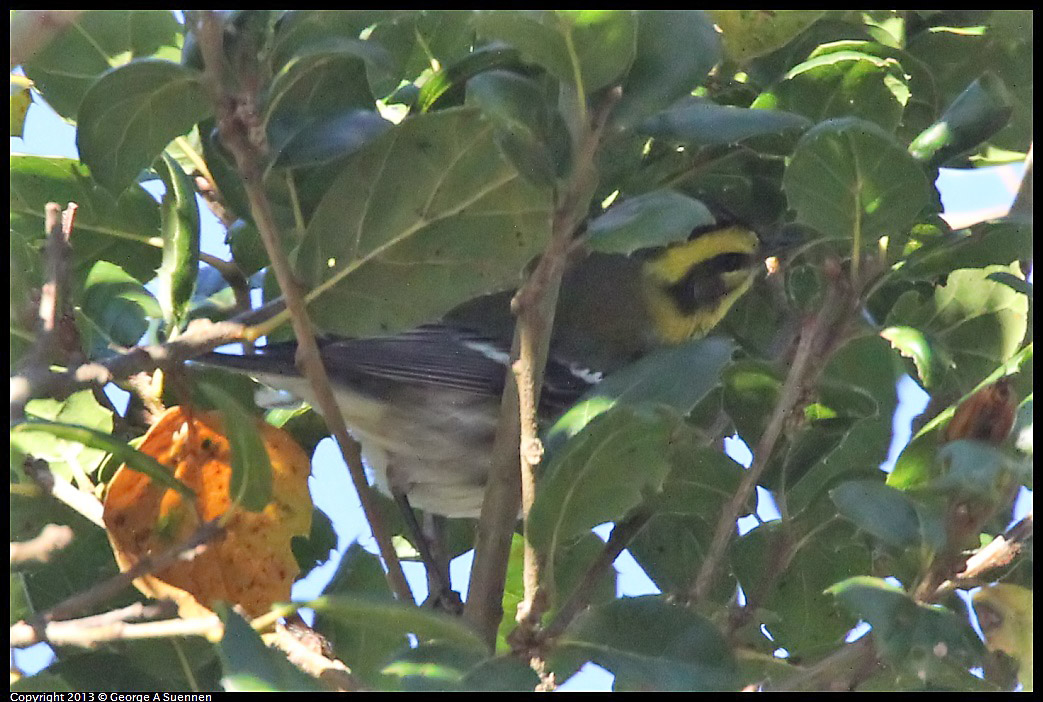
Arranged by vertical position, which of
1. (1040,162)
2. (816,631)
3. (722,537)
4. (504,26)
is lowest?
(816,631)

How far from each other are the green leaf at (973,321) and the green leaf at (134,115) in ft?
4.99

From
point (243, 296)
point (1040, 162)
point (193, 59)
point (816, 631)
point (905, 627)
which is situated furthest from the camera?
point (243, 296)

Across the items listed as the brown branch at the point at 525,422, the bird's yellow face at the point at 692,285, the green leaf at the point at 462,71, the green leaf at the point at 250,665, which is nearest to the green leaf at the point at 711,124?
the brown branch at the point at 525,422

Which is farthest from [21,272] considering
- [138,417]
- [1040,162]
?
[1040,162]

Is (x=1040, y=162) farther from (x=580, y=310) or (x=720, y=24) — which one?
(x=580, y=310)

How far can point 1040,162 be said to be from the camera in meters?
2.38

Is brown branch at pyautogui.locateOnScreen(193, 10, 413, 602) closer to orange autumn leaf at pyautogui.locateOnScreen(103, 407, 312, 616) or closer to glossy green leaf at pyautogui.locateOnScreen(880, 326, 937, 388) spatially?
orange autumn leaf at pyautogui.locateOnScreen(103, 407, 312, 616)

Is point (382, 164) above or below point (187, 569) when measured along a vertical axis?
above

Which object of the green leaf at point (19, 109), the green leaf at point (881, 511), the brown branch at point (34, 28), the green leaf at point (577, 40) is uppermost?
the brown branch at point (34, 28)

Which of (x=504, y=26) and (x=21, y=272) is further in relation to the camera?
(x=21, y=272)

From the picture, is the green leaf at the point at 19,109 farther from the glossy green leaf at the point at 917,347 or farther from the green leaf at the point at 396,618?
the glossy green leaf at the point at 917,347

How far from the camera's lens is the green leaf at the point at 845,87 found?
2.38m

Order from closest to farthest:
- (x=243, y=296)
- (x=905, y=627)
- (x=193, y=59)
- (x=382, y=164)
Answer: (x=905, y=627) < (x=193, y=59) < (x=382, y=164) < (x=243, y=296)
